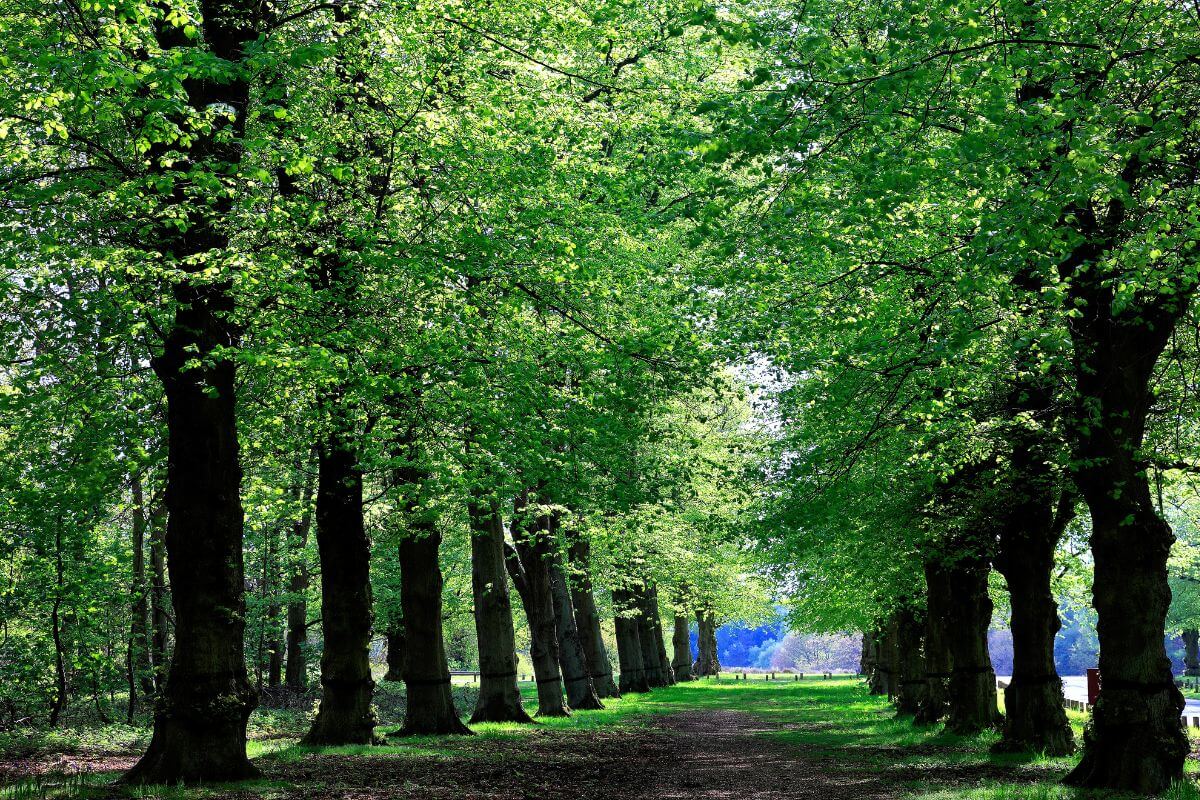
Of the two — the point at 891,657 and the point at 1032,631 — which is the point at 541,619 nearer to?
the point at 1032,631

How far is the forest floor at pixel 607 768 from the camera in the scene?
1195 cm

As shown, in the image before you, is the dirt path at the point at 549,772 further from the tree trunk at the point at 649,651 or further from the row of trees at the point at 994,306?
the tree trunk at the point at 649,651

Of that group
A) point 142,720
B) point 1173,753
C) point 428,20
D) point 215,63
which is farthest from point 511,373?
point 142,720

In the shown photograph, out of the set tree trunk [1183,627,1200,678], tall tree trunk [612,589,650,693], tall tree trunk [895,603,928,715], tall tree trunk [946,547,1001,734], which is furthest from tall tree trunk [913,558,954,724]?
tree trunk [1183,627,1200,678]

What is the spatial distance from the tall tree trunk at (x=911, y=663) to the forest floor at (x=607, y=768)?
5.71ft

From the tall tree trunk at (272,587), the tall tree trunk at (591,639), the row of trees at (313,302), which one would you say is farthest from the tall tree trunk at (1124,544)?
the tall tree trunk at (591,639)

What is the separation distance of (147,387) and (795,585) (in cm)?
2255

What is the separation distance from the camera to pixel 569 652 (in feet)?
100.0

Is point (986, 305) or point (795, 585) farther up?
point (986, 305)

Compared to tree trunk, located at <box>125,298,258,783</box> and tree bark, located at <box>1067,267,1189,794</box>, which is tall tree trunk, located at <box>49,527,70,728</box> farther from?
tree bark, located at <box>1067,267,1189,794</box>

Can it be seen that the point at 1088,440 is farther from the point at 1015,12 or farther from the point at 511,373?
the point at 511,373

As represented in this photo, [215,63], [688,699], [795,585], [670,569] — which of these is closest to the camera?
[215,63]

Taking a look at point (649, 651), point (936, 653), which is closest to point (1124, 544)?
point (936, 653)

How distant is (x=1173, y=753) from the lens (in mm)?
12109
